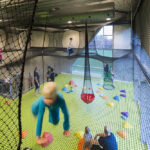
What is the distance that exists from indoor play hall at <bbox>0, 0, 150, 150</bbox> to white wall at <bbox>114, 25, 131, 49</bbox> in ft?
0.06

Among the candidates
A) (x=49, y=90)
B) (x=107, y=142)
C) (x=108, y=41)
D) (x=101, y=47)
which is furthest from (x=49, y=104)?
(x=108, y=41)

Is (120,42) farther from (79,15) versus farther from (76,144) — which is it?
(76,144)

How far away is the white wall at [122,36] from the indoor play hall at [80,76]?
0.02m

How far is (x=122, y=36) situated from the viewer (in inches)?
98.7

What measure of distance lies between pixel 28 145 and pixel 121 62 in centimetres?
175

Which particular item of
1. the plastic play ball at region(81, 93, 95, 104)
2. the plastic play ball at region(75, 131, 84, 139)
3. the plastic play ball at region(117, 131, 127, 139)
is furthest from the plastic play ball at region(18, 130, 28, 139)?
the plastic play ball at region(117, 131, 127, 139)

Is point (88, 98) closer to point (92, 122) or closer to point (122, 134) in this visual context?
point (92, 122)

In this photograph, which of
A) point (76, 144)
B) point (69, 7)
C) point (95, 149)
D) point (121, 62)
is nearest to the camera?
point (95, 149)

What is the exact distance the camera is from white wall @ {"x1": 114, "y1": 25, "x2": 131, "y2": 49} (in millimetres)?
2217

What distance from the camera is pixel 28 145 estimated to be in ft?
3.94

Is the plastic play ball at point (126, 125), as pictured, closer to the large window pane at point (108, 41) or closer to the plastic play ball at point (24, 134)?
the plastic play ball at point (24, 134)

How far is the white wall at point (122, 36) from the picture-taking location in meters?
2.22

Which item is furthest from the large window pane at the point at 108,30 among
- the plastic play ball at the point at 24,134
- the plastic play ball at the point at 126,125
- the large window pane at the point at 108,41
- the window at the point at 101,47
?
the plastic play ball at the point at 24,134

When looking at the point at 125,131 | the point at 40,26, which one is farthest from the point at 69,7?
the point at 125,131
